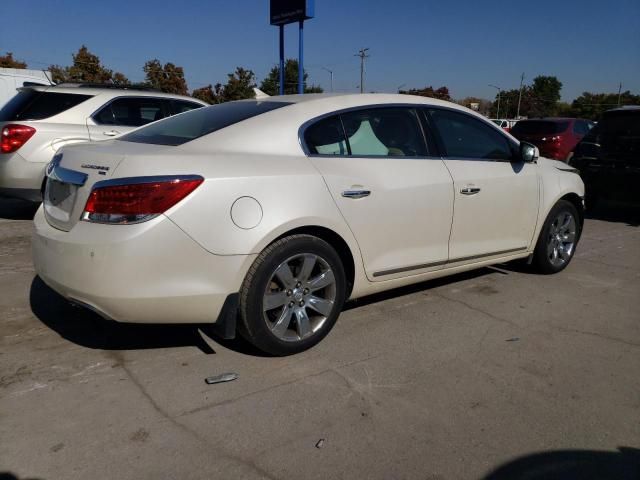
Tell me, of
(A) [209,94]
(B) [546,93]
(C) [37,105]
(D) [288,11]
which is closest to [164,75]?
(A) [209,94]

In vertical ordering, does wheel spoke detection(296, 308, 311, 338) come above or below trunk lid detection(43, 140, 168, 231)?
below

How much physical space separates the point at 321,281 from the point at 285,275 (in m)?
0.28

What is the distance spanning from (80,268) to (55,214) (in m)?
0.52

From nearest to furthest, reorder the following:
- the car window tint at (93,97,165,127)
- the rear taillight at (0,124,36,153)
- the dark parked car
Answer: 1. the rear taillight at (0,124,36,153)
2. the car window tint at (93,97,165,127)
3. the dark parked car

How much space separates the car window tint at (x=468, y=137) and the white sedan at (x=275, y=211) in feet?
0.04

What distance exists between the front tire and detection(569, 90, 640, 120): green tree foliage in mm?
75023

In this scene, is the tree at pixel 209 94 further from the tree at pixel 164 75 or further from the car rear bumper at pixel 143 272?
the car rear bumper at pixel 143 272

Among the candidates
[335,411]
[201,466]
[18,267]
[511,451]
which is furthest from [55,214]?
[511,451]

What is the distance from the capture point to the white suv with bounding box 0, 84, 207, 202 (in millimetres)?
6457

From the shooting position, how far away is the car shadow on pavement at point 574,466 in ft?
7.61

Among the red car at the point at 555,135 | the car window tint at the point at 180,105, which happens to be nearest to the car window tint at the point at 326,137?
the car window tint at the point at 180,105

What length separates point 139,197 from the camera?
9.14 ft

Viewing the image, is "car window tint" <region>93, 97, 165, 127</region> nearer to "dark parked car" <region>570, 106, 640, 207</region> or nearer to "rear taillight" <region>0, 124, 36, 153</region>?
"rear taillight" <region>0, 124, 36, 153</region>

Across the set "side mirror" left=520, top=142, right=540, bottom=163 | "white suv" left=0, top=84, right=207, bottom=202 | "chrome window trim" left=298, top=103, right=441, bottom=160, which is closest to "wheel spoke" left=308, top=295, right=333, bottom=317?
"chrome window trim" left=298, top=103, right=441, bottom=160
